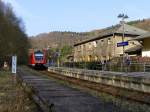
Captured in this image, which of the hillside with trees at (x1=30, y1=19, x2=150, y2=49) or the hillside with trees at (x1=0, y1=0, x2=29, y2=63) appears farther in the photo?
the hillside with trees at (x1=30, y1=19, x2=150, y2=49)

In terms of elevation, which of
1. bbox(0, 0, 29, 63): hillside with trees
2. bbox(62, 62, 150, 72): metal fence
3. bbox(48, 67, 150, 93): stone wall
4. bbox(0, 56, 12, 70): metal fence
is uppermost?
bbox(0, 0, 29, 63): hillside with trees

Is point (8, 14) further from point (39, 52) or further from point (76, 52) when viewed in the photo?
point (39, 52)

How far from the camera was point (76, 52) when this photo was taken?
9206cm

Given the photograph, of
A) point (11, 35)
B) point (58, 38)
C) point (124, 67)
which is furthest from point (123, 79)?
point (58, 38)

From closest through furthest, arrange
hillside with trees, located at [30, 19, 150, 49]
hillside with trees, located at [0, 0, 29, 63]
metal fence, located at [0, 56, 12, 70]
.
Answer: metal fence, located at [0, 56, 12, 70] → hillside with trees, located at [0, 0, 29, 63] → hillside with trees, located at [30, 19, 150, 49]

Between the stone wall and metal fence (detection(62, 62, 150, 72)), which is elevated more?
metal fence (detection(62, 62, 150, 72))

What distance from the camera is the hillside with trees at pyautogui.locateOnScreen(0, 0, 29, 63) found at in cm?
6560

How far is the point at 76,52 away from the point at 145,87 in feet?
228

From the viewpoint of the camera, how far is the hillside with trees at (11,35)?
65.6 metres

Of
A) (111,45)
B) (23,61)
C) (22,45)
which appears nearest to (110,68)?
(111,45)

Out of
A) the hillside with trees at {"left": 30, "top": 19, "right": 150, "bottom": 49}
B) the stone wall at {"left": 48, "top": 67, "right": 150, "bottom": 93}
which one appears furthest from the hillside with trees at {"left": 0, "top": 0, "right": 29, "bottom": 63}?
the stone wall at {"left": 48, "top": 67, "right": 150, "bottom": 93}

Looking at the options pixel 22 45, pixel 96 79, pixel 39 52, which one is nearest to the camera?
pixel 96 79

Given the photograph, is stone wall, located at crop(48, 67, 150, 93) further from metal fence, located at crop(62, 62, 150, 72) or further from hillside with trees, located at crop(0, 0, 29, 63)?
hillside with trees, located at crop(0, 0, 29, 63)

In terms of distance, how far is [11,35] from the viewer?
7925cm
